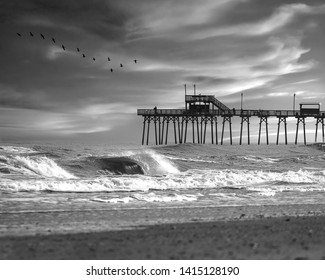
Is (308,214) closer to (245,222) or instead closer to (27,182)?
(245,222)

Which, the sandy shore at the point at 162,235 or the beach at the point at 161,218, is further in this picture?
the beach at the point at 161,218

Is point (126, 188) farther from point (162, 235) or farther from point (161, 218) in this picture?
point (162, 235)

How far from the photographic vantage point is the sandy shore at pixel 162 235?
5.66 m

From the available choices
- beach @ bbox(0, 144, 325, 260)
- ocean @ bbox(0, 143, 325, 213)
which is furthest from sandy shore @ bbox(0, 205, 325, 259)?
ocean @ bbox(0, 143, 325, 213)

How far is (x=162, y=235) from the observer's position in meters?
6.88

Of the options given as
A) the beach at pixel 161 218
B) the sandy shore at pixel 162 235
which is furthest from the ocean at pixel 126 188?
the sandy shore at pixel 162 235

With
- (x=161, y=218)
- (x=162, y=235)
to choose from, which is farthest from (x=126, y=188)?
(x=162, y=235)

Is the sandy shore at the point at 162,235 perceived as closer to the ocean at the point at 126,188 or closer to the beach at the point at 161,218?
the beach at the point at 161,218

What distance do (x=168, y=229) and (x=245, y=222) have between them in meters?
1.76

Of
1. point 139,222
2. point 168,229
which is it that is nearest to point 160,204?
point 139,222

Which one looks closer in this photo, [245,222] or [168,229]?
[168,229]

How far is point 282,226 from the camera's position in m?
7.86

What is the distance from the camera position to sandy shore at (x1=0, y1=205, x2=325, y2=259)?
5664 millimetres

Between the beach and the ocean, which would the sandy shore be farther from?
the ocean
